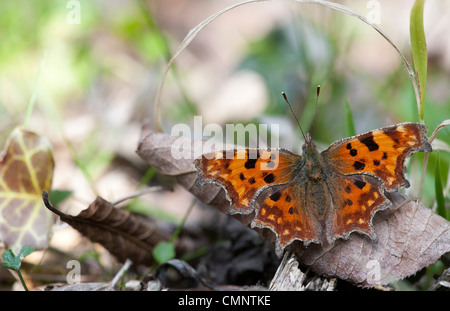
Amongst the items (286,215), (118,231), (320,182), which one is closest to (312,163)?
(320,182)

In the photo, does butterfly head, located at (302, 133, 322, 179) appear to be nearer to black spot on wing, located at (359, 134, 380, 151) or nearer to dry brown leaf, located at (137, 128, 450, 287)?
black spot on wing, located at (359, 134, 380, 151)

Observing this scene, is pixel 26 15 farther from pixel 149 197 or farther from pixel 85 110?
pixel 149 197

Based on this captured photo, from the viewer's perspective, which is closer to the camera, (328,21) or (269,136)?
(269,136)

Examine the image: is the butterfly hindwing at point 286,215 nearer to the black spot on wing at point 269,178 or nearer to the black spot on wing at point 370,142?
the black spot on wing at point 269,178

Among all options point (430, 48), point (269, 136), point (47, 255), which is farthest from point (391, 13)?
point (47, 255)

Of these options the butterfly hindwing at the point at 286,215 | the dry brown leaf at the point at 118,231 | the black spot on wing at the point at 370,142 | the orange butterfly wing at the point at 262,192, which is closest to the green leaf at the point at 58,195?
the dry brown leaf at the point at 118,231
